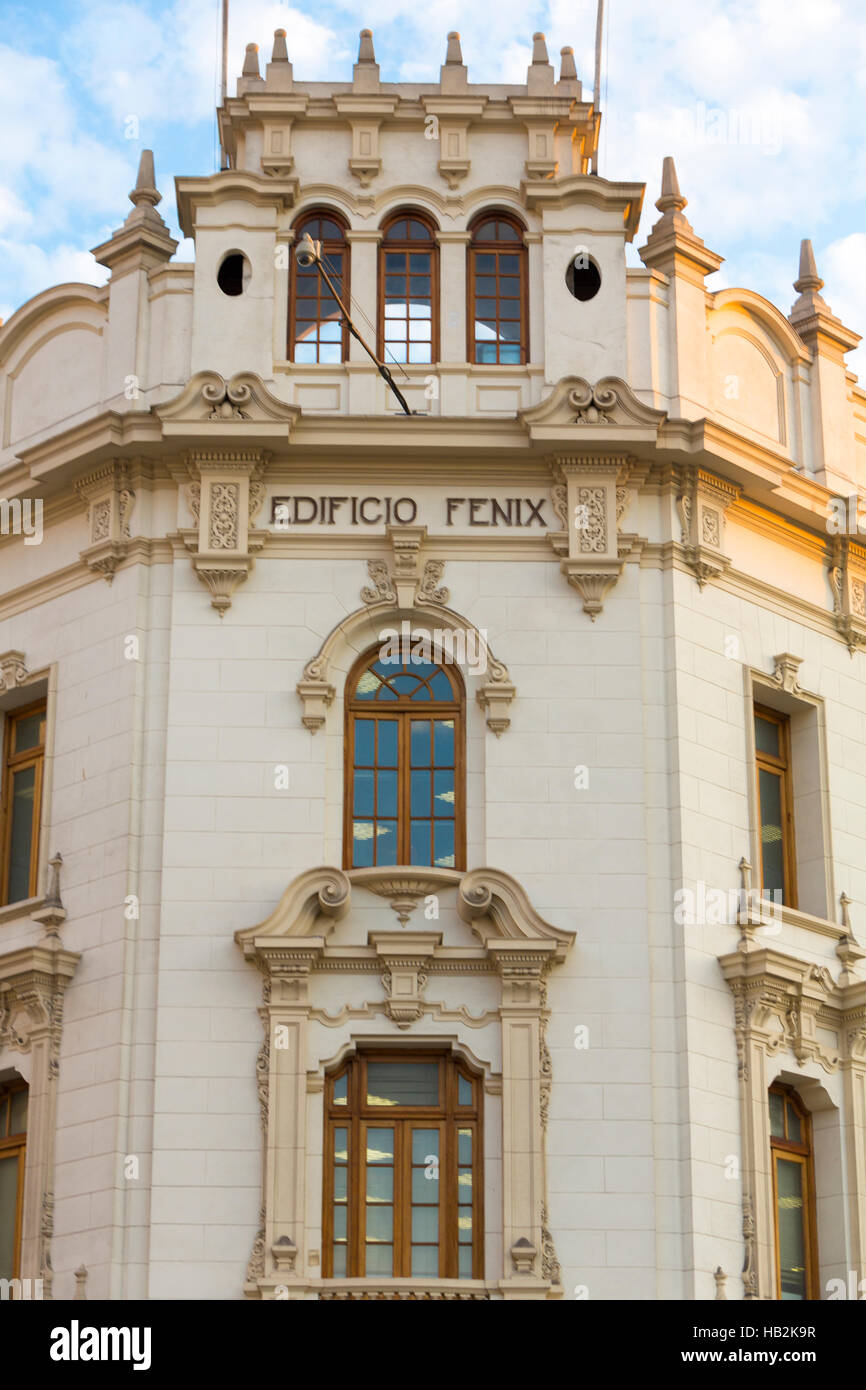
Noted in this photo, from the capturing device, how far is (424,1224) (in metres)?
26.0

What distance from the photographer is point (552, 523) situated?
28.7 metres

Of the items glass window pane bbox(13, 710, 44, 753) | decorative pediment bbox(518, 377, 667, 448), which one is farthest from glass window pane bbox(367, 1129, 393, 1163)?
decorative pediment bbox(518, 377, 667, 448)

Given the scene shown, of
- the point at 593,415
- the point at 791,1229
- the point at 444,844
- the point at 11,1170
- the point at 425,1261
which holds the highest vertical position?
the point at 593,415

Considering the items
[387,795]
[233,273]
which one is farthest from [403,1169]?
[233,273]

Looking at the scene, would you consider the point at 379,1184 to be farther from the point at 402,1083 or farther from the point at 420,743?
the point at 420,743

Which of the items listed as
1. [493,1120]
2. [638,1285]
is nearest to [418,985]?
[493,1120]

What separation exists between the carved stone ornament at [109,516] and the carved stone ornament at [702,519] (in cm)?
669

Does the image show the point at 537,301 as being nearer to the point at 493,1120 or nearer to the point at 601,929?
the point at 601,929

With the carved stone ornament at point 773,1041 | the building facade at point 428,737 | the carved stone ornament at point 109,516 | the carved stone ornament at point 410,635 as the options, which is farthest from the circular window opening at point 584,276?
the carved stone ornament at point 773,1041

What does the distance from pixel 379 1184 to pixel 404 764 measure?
488cm

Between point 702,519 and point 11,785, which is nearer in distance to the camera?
point 702,519

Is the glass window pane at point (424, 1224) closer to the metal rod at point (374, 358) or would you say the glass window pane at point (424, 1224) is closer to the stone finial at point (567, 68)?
the metal rod at point (374, 358)

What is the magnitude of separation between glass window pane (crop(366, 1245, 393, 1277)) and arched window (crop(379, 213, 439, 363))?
10.8m

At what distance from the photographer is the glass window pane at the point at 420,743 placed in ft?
91.8
